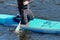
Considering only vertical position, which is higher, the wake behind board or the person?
the person

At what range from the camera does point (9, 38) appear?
29.3ft

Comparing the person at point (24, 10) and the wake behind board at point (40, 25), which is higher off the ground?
the person at point (24, 10)

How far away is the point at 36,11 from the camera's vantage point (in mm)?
12102

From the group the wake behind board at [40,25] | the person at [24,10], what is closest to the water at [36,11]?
the wake behind board at [40,25]

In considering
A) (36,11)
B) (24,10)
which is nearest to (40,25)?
(24,10)

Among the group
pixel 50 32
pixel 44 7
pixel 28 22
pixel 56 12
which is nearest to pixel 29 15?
pixel 28 22

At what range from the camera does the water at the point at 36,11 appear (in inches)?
352

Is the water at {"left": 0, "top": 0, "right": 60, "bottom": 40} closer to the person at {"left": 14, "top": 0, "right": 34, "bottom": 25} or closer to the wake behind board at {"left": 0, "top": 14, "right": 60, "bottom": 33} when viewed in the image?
the wake behind board at {"left": 0, "top": 14, "right": 60, "bottom": 33}

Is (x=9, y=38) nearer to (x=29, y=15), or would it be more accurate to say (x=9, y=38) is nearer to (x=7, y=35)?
(x=7, y=35)

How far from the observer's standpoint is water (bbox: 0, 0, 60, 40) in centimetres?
894

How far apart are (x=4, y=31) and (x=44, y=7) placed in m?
3.66

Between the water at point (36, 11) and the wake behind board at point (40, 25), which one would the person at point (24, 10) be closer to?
the wake behind board at point (40, 25)

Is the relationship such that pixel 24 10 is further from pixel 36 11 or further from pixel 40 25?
pixel 36 11

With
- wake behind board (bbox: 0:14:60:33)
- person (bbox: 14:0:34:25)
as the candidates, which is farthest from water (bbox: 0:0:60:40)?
person (bbox: 14:0:34:25)
